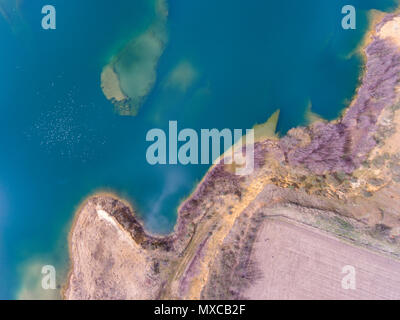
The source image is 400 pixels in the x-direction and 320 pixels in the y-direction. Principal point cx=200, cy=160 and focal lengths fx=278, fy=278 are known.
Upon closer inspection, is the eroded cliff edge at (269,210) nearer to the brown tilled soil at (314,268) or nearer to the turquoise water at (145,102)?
the brown tilled soil at (314,268)

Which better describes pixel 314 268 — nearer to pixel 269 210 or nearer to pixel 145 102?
pixel 269 210

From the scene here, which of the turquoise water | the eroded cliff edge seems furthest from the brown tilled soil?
the turquoise water

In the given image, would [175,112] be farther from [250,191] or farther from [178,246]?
[178,246]

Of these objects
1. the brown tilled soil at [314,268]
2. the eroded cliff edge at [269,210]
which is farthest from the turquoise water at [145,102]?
the brown tilled soil at [314,268]

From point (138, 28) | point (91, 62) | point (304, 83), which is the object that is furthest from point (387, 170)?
point (91, 62)

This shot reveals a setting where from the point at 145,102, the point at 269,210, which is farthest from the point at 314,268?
the point at 145,102

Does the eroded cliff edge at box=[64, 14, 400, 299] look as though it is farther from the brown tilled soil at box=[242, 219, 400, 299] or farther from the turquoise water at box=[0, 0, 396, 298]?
the turquoise water at box=[0, 0, 396, 298]
